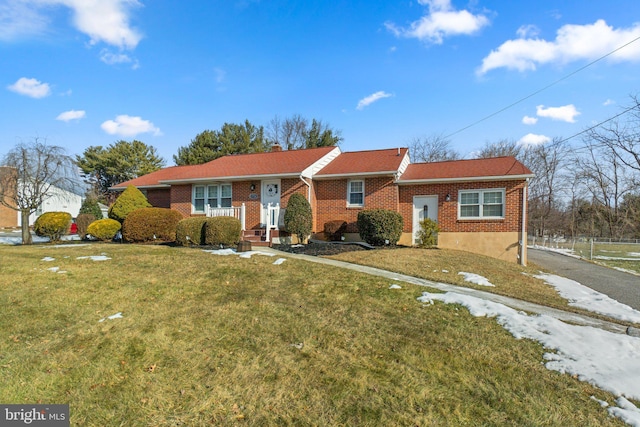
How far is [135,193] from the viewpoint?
16.8 meters

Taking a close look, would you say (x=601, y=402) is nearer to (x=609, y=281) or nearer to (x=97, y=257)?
(x=609, y=281)

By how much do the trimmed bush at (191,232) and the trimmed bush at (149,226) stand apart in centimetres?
174

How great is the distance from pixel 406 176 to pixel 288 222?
573 centimetres

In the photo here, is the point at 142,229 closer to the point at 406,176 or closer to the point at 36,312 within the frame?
the point at 36,312

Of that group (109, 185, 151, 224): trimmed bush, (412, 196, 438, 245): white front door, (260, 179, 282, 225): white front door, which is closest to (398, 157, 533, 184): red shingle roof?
(412, 196, 438, 245): white front door

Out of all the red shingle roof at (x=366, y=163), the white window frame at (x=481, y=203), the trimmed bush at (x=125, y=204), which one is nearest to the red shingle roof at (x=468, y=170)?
the white window frame at (x=481, y=203)

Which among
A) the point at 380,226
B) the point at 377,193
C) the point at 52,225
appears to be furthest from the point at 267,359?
the point at 52,225

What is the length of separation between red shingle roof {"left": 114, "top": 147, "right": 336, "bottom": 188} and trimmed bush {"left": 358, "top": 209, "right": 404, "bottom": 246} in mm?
3791

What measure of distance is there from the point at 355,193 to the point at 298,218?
336 centimetres

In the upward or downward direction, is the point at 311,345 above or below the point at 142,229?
below

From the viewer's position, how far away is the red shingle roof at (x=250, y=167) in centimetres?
1622

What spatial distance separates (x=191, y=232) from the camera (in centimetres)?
1273

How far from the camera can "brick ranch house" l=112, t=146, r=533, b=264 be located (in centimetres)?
1411

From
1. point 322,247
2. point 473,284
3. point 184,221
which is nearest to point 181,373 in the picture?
point 473,284
